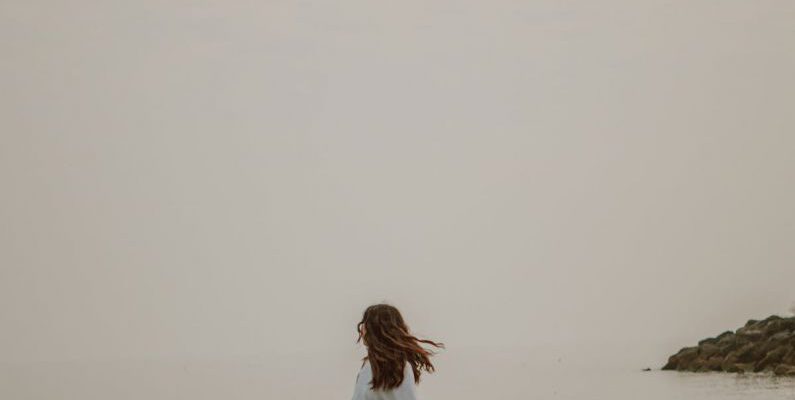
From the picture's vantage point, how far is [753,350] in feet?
160

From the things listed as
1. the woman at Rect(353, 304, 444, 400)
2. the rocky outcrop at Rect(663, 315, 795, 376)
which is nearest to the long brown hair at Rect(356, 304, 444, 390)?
the woman at Rect(353, 304, 444, 400)

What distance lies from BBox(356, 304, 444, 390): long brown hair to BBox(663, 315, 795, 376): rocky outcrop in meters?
34.0

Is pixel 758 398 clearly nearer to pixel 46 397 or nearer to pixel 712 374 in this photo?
pixel 712 374

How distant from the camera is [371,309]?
12070 millimetres

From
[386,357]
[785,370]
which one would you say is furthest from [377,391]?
[785,370]

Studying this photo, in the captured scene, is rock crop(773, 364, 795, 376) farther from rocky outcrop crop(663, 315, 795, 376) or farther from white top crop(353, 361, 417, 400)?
white top crop(353, 361, 417, 400)

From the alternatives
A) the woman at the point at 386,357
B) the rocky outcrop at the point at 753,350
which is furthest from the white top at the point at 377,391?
the rocky outcrop at the point at 753,350

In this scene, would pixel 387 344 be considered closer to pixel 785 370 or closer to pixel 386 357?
pixel 386 357

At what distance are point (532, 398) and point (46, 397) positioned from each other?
29.0 meters

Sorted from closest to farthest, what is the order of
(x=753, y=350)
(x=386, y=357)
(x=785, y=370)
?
(x=386, y=357) < (x=785, y=370) < (x=753, y=350)

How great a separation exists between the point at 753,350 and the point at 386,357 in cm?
3877

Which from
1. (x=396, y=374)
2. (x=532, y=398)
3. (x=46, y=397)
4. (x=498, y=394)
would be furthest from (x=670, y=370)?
(x=396, y=374)

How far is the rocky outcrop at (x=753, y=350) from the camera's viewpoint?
1812 inches

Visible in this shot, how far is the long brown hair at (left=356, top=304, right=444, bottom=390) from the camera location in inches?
476
